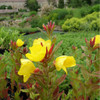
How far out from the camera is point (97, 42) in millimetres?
643

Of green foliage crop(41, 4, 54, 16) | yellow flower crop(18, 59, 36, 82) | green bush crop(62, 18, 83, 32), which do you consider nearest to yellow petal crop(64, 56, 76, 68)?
yellow flower crop(18, 59, 36, 82)

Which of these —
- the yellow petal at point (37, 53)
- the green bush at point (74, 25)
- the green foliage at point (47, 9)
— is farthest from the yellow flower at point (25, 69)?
the green foliage at point (47, 9)

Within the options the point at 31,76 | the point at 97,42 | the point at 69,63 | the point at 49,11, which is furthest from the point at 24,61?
the point at 49,11

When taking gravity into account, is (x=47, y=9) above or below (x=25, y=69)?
above

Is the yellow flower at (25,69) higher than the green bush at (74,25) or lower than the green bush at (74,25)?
higher

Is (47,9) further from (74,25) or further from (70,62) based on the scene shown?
(70,62)

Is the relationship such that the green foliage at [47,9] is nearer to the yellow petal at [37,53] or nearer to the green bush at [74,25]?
the green bush at [74,25]

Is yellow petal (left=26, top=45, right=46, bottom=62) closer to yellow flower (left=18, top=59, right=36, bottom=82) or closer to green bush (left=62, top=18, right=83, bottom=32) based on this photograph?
yellow flower (left=18, top=59, right=36, bottom=82)

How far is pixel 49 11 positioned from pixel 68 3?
218 inches

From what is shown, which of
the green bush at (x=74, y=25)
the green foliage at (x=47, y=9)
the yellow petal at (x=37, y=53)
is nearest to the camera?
the yellow petal at (x=37, y=53)

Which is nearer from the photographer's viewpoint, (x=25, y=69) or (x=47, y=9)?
(x=25, y=69)

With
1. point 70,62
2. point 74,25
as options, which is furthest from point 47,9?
point 70,62

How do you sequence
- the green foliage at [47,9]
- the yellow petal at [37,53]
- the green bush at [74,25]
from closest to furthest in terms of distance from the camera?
the yellow petal at [37,53] → the green bush at [74,25] → the green foliage at [47,9]

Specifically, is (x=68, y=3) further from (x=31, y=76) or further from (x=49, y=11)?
(x=31, y=76)
